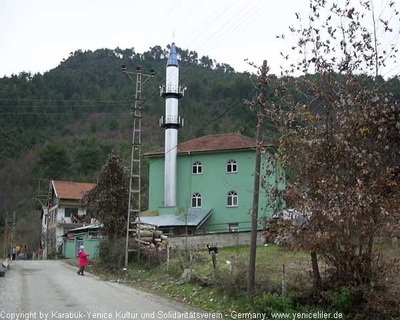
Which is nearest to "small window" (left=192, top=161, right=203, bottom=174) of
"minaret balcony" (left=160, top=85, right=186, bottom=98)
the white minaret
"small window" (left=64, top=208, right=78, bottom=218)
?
the white minaret

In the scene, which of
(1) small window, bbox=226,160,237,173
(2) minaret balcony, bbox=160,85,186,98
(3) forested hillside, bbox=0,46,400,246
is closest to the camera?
(1) small window, bbox=226,160,237,173

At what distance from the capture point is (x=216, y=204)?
45594 mm

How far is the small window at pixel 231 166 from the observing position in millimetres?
45188

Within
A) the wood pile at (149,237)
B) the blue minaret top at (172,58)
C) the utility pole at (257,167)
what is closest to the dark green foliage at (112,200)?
the wood pile at (149,237)

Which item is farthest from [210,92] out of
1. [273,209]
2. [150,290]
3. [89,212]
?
[273,209]

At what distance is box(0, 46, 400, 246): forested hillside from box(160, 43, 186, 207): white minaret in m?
13.0

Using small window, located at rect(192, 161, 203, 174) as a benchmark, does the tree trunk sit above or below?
below

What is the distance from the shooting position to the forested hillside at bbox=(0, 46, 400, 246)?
234 ft

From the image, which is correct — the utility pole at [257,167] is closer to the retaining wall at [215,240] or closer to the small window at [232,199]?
the retaining wall at [215,240]

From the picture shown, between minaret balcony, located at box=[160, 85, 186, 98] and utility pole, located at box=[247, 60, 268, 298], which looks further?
minaret balcony, located at box=[160, 85, 186, 98]

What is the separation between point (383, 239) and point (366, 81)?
3.73 m

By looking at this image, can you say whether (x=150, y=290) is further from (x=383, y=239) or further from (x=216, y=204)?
(x=216, y=204)

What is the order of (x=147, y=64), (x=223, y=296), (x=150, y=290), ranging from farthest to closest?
(x=147, y=64) < (x=150, y=290) < (x=223, y=296)

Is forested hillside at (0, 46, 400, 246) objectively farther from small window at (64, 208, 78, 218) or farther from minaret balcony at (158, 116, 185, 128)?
minaret balcony at (158, 116, 185, 128)
